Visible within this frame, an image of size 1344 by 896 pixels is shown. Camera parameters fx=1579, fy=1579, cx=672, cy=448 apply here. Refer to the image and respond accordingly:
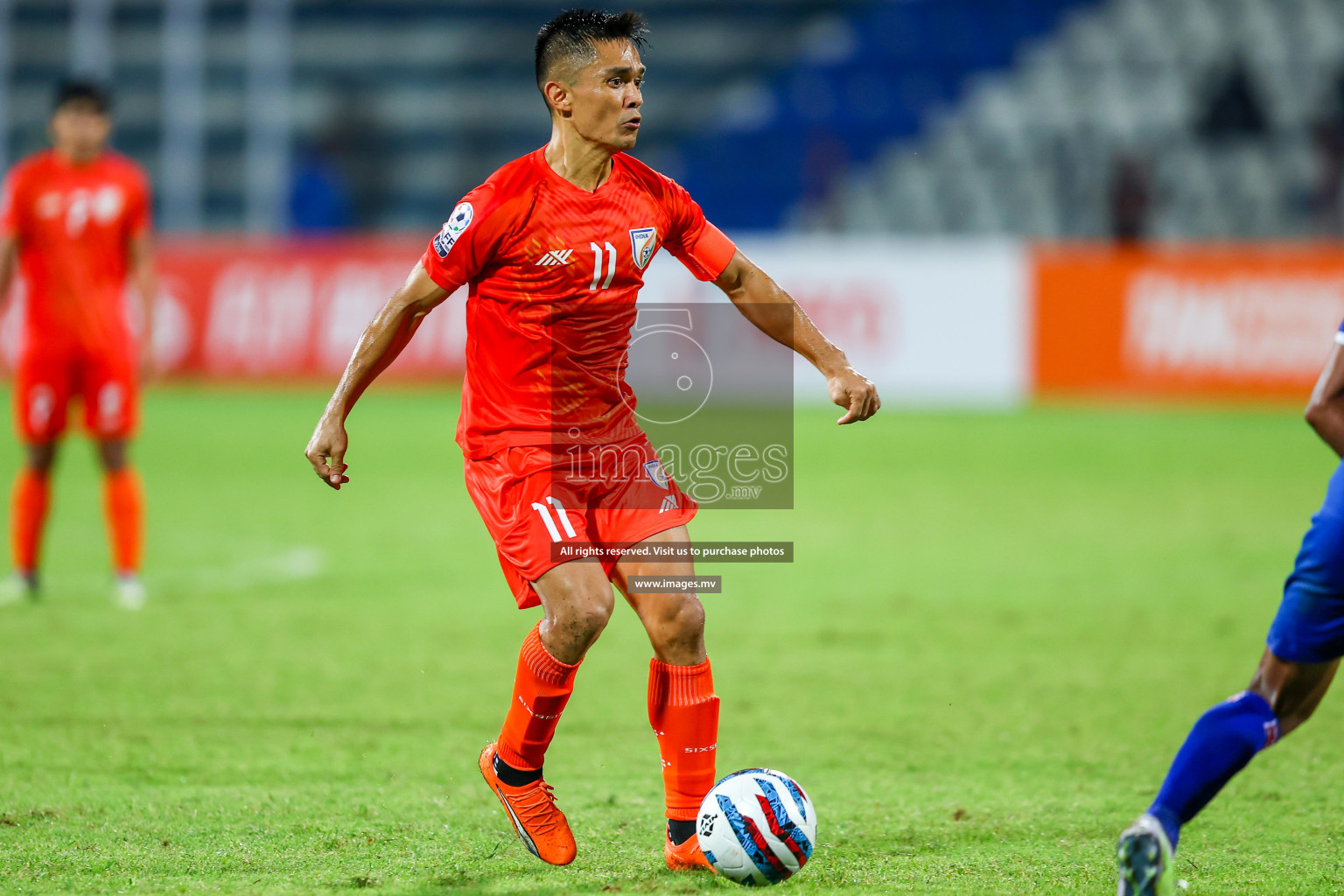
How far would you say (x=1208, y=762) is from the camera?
139 inches

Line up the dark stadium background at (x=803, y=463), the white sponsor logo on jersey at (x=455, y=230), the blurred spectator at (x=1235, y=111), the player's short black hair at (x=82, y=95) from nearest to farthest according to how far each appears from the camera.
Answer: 1. the white sponsor logo on jersey at (x=455, y=230)
2. the dark stadium background at (x=803, y=463)
3. the player's short black hair at (x=82, y=95)
4. the blurred spectator at (x=1235, y=111)

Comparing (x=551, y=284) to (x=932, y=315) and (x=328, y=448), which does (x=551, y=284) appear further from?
(x=932, y=315)

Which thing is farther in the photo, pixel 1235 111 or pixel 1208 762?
pixel 1235 111

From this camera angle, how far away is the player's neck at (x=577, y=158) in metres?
4.24

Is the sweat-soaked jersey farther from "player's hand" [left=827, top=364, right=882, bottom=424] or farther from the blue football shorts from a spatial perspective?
the blue football shorts

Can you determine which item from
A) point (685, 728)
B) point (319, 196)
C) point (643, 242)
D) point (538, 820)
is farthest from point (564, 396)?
point (319, 196)

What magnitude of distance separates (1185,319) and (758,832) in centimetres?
1343

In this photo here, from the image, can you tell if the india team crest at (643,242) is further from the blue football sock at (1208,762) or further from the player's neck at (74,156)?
the player's neck at (74,156)

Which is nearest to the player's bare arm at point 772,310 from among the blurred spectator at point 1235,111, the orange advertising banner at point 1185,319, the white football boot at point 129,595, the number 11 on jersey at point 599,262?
the number 11 on jersey at point 599,262

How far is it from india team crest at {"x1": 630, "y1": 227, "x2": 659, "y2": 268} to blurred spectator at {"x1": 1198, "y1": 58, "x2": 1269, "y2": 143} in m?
16.9

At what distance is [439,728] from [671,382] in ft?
40.2

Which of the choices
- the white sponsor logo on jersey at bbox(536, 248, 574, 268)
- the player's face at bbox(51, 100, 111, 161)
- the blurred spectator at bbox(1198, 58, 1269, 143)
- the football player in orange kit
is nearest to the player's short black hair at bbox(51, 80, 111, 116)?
the player's face at bbox(51, 100, 111, 161)

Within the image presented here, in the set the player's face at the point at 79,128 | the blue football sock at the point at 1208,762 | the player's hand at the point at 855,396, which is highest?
the player's face at the point at 79,128

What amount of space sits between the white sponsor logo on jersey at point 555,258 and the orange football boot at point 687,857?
156 centimetres
